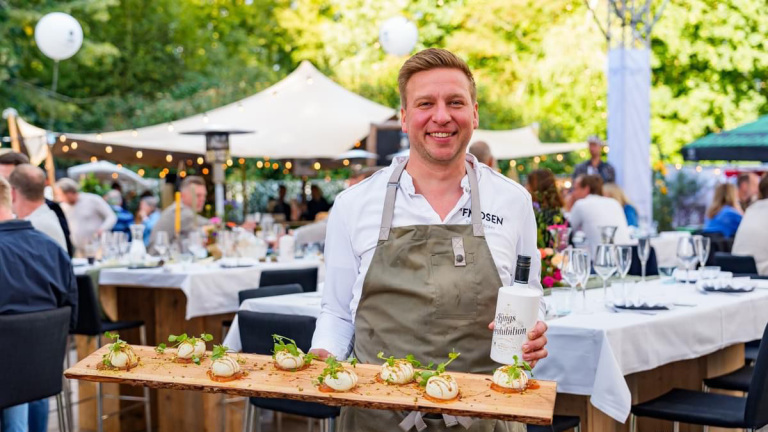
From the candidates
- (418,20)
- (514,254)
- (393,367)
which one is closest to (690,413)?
(514,254)

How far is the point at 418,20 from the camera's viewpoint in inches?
960

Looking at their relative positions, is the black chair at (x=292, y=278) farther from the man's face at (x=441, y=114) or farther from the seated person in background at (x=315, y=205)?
the seated person in background at (x=315, y=205)

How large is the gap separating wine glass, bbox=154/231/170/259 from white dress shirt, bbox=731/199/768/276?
3948 mm

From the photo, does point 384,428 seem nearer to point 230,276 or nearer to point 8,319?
point 8,319

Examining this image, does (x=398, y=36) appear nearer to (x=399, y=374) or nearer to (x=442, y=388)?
(x=399, y=374)

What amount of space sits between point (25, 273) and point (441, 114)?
9.24 feet

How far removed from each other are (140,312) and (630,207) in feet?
16.4

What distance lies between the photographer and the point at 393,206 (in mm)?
2412

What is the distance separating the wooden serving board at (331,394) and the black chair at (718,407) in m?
1.91

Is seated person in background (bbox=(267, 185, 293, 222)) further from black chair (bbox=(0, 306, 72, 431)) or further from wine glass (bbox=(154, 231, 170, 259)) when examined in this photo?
black chair (bbox=(0, 306, 72, 431))

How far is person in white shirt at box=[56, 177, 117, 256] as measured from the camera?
31.4 ft

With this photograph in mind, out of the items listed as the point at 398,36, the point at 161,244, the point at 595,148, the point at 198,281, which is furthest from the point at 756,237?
the point at 398,36

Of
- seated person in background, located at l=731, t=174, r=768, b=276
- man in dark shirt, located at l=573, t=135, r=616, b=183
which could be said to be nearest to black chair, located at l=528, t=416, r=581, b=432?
seated person in background, located at l=731, t=174, r=768, b=276

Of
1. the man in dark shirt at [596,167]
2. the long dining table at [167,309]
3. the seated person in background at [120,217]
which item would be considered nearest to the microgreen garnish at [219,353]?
the long dining table at [167,309]
